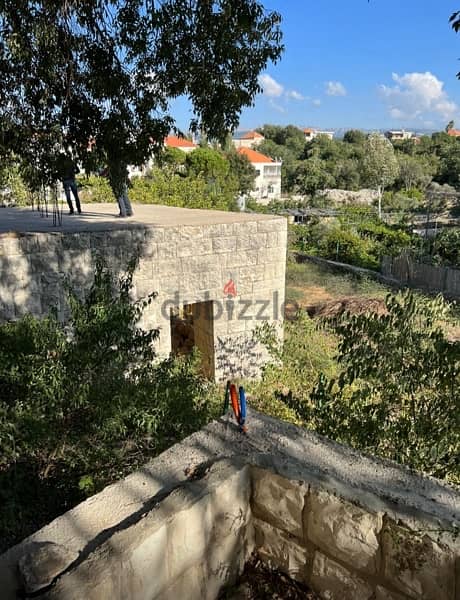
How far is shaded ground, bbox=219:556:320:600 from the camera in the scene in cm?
194

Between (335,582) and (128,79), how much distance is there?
13.3 feet

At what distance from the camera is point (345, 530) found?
5.74ft

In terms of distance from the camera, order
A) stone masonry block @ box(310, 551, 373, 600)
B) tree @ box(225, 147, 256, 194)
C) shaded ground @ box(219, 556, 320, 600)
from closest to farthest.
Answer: stone masonry block @ box(310, 551, 373, 600)
shaded ground @ box(219, 556, 320, 600)
tree @ box(225, 147, 256, 194)

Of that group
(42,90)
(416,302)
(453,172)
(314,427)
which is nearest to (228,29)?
(42,90)

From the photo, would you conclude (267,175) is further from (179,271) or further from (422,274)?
(179,271)

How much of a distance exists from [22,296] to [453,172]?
51764 mm

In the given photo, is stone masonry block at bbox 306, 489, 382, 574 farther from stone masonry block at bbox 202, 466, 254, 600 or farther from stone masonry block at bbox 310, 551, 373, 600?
stone masonry block at bbox 202, 466, 254, 600

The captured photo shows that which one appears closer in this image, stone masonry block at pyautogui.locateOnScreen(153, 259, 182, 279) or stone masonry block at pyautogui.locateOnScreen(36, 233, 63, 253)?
stone masonry block at pyautogui.locateOnScreen(36, 233, 63, 253)

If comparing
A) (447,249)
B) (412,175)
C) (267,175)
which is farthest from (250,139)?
(447,249)

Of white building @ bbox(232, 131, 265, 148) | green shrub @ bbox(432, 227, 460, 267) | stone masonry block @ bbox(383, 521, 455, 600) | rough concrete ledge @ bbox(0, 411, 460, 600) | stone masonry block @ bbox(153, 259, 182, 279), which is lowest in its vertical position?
green shrub @ bbox(432, 227, 460, 267)

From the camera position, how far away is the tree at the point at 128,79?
12.7 ft

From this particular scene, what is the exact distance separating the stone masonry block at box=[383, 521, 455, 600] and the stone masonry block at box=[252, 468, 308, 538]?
0.35 meters

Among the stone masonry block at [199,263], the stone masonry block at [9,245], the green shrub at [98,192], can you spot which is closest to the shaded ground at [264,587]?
the stone masonry block at [9,245]

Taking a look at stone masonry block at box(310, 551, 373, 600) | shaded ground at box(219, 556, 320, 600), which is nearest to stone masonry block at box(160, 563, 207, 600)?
shaded ground at box(219, 556, 320, 600)
